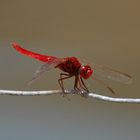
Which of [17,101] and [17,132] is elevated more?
[17,101]

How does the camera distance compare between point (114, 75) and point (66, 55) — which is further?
point (66, 55)

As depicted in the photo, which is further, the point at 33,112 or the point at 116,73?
the point at 33,112

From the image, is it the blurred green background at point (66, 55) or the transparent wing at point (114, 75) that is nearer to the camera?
the transparent wing at point (114, 75)

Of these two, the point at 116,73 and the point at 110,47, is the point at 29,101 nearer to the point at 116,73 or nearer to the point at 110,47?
the point at 110,47

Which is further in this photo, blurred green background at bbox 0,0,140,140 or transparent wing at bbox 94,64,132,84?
blurred green background at bbox 0,0,140,140

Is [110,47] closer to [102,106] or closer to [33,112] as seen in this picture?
[102,106]

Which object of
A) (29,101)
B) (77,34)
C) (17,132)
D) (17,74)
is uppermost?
(77,34)

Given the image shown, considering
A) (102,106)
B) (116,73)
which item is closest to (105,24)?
(102,106)
